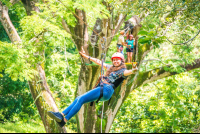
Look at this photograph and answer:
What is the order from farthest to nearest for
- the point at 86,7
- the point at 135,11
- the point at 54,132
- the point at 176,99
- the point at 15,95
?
the point at 15,95
the point at 176,99
the point at 54,132
the point at 86,7
the point at 135,11

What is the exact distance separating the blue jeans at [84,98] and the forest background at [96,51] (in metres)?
1.09

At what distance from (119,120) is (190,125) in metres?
3.44

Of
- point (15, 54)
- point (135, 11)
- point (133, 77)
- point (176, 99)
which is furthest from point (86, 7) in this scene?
point (176, 99)

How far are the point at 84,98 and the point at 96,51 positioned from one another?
367 centimetres

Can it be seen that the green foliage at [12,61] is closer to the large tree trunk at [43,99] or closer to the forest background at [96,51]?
the forest background at [96,51]

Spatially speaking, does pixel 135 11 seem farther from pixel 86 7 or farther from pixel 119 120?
pixel 119 120

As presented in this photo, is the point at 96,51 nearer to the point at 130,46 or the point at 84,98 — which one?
the point at 130,46

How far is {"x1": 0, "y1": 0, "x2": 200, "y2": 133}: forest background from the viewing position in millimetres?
4684

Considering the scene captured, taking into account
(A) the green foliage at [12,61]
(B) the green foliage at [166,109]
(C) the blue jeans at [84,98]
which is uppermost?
(A) the green foliage at [12,61]

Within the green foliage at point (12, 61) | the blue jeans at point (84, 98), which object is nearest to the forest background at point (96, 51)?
the green foliage at point (12, 61)

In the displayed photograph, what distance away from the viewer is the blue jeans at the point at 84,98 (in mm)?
3697

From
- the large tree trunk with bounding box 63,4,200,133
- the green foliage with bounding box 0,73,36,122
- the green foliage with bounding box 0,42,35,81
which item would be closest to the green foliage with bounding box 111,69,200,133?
the large tree trunk with bounding box 63,4,200,133

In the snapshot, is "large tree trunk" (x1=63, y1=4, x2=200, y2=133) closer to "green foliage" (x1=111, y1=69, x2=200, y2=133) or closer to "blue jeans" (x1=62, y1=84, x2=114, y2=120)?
"green foliage" (x1=111, y1=69, x2=200, y2=133)

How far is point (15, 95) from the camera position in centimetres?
1007
